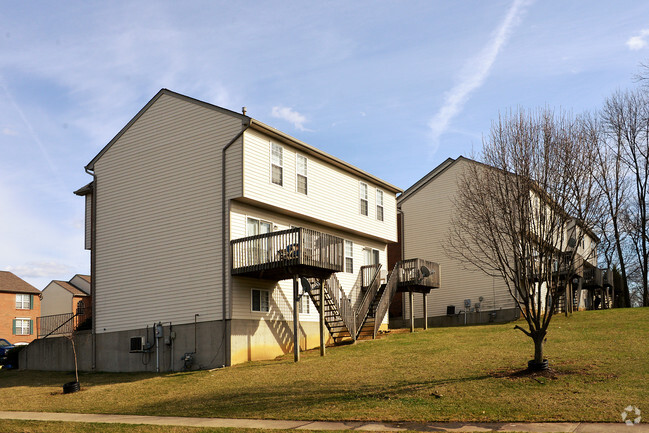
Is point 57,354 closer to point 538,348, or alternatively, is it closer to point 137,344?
point 137,344

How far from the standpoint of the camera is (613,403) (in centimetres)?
1218

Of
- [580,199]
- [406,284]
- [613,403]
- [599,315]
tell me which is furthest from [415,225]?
[613,403]

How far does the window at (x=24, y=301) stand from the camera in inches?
2336

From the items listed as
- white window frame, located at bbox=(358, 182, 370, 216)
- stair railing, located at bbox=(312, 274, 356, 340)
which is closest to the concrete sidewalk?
stair railing, located at bbox=(312, 274, 356, 340)

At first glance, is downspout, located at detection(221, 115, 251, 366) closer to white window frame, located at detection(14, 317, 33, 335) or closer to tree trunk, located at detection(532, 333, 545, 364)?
tree trunk, located at detection(532, 333, 545, 364)

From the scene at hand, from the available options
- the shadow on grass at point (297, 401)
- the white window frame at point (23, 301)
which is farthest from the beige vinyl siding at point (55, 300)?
the shadow on grass at point (297, 401)

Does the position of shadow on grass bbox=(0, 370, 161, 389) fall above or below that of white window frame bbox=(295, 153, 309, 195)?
below

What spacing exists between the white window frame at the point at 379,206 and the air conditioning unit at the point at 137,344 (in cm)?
1319

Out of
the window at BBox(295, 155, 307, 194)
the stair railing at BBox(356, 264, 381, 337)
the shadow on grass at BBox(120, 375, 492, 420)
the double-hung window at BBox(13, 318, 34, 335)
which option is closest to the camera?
the shadow on grass at BBox(120, 375, 492, 420)

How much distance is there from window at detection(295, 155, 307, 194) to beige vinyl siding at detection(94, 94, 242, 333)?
141 inches

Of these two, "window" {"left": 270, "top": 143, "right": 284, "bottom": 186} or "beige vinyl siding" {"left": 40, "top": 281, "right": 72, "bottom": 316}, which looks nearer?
"window" {"left": 270, "top": 143, "right": 284, "bottom": 186}

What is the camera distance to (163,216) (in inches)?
978

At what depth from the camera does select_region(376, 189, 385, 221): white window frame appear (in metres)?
32.1

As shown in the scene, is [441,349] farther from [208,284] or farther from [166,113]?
[166,113]
